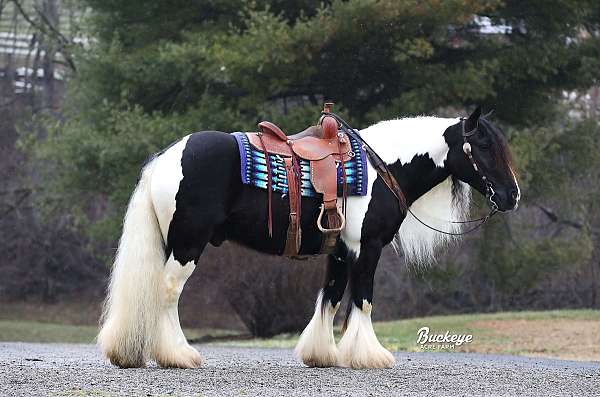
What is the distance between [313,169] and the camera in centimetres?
822

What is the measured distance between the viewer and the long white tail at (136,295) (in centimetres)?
776

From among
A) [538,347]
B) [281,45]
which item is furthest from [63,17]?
[538,347]

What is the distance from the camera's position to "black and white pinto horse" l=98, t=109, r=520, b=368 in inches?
308

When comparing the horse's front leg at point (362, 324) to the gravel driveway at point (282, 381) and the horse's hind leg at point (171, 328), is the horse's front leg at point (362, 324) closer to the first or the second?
the gravel driveway at point (282, 381)

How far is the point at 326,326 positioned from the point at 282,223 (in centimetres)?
97

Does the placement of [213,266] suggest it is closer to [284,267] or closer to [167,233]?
[284,267]

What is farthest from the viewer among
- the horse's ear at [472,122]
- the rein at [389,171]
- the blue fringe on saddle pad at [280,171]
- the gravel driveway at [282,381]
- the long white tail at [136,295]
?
the horse's ear at [472,122]

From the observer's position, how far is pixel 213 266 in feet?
60.0

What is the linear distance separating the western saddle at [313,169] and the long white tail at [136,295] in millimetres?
942

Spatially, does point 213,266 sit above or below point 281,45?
below

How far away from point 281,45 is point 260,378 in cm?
964

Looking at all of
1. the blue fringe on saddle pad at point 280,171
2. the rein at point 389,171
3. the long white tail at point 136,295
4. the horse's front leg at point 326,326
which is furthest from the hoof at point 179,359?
the rein at point 389,171

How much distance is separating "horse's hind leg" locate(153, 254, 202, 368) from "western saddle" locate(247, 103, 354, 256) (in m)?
0.80

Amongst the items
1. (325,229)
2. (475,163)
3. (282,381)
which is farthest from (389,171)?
(282,381)
